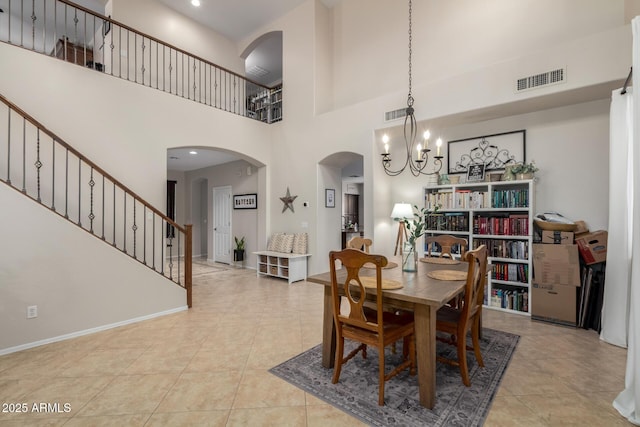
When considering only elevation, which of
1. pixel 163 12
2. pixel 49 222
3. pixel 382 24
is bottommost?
pixel 49 222

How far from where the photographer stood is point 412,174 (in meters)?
4.88

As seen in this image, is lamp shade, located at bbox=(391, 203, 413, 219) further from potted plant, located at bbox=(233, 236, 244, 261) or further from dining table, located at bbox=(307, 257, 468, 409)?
potted plant, located at bbox=(233, 236, 244, 261)

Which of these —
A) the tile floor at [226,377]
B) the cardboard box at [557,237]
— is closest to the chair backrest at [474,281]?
the tile floor at [226,377]

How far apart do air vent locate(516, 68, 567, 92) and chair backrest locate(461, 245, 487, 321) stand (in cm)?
246

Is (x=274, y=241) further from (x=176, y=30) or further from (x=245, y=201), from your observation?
(x=176, y=30)

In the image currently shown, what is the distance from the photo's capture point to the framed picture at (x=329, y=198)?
235 inches

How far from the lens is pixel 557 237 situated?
3.47 m

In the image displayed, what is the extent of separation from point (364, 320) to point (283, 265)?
150 inches

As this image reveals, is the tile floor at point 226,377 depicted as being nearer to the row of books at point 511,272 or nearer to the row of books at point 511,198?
the row of books at point 511,272

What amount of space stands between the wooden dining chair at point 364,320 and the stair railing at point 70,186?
273 centimetres

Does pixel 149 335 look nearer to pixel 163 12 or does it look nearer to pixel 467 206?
pixel 467 206

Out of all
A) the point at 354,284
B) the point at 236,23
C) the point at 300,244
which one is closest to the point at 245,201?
the point at 300,244

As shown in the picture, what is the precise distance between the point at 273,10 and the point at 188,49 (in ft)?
6.63

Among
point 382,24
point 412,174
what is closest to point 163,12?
point 382,24
